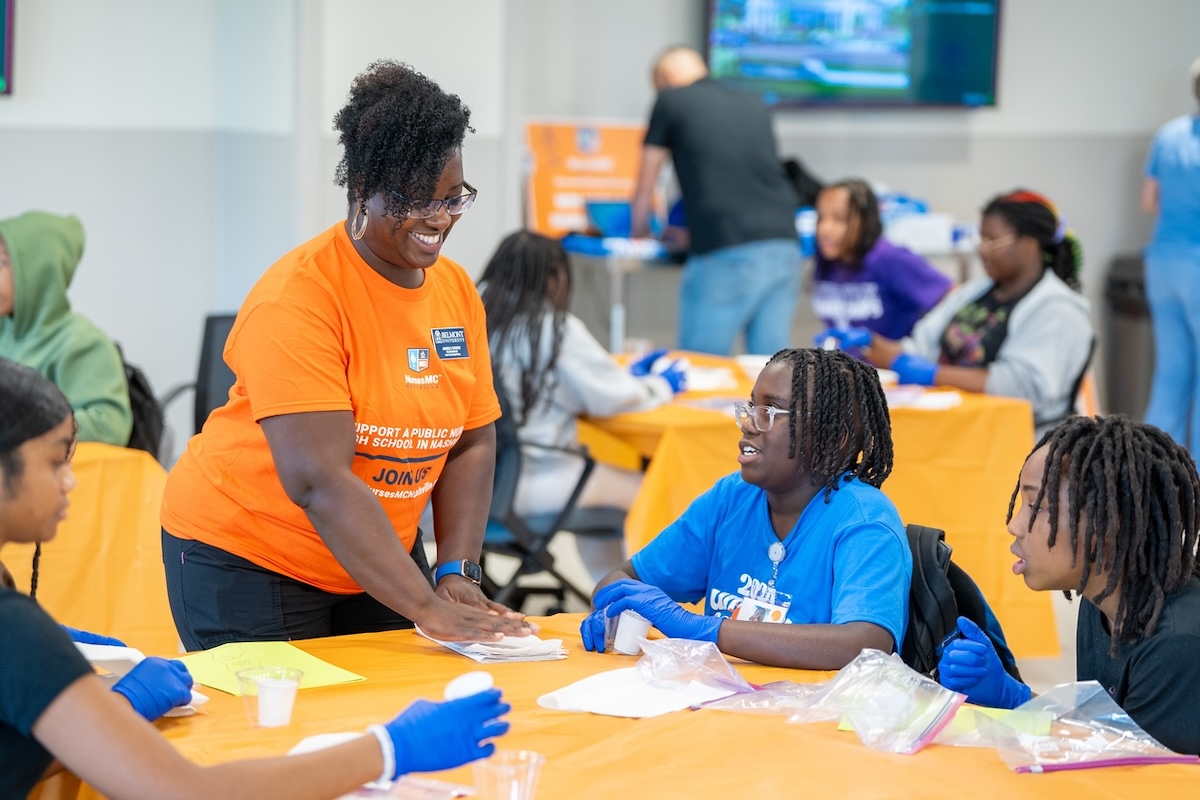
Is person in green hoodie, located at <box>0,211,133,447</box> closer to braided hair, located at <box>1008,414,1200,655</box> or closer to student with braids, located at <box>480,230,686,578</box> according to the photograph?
student with braids, located at <box>480,230,686,578</box>

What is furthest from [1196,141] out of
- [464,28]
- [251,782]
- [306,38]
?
[251,782]

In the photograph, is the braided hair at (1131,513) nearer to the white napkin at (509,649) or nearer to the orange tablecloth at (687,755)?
the orange tablecloth at (687,755)

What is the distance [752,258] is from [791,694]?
3.73 meters

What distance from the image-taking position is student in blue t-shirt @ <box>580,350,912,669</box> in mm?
1922

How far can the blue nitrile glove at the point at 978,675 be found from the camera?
1797mm

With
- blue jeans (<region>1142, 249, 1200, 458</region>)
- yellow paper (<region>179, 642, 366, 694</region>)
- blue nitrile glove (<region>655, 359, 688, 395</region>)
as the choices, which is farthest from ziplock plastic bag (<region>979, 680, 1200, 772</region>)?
blue jeans (<region>1142, 249, 1200, 458</region>)

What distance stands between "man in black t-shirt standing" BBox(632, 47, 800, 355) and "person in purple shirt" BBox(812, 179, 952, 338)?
315mm

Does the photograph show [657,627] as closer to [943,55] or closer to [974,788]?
[974,788]

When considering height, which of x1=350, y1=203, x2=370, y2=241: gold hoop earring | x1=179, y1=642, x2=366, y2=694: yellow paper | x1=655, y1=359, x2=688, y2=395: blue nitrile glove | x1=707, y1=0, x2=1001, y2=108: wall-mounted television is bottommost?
x1=179, y1=642, x2=366, y2=694: yellow paper

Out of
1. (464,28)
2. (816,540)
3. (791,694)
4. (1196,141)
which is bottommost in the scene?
(791,694)

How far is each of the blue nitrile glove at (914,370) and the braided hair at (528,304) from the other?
108 cm

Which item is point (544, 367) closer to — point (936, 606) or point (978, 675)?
point (936, 606)

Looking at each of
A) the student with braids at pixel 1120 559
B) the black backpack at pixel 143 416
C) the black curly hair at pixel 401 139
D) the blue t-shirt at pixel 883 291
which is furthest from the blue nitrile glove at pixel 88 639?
the blue t-shirt at pixel 883 291

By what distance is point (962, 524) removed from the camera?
3781mm
